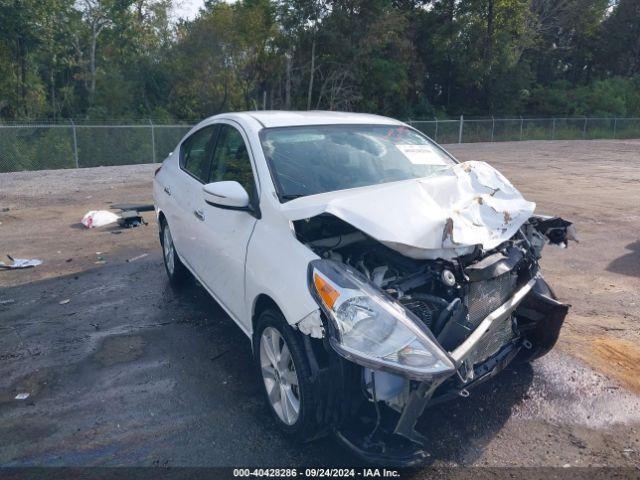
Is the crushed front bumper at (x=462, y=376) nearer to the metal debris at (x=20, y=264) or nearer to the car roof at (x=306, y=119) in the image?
the car roof at (x=306, y=119)

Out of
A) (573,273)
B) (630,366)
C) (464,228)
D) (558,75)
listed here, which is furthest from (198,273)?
(558,75)

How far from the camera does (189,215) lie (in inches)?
195

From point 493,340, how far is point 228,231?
74.2 inches

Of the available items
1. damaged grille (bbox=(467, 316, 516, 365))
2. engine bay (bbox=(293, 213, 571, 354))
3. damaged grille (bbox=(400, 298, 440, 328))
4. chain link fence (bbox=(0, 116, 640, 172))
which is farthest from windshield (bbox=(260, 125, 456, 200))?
chain link fence (bbox=(0, 116, 640, 172))

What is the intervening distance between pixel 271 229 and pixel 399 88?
3309cm

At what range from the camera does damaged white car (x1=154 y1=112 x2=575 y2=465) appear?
2.88 m

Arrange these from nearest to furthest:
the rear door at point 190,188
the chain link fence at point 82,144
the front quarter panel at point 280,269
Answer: the front quarter panel at point 280,269
the rear door at point 190,188
the chain link fence at point 82,144

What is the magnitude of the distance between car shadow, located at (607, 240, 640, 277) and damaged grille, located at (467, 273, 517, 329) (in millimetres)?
3651

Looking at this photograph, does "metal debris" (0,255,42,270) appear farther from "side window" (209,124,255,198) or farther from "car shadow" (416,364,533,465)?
"car shadow" (416,364,533,465)

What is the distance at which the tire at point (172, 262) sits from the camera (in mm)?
5918

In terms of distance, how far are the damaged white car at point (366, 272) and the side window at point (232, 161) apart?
0.02 m

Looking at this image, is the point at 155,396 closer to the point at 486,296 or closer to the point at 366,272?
the point at 366,272

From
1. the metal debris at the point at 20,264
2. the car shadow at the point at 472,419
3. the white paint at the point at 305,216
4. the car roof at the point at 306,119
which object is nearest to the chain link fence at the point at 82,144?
the metal debris at the point at 20,264

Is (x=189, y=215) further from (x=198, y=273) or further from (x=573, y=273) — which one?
(x=573, y=273)
